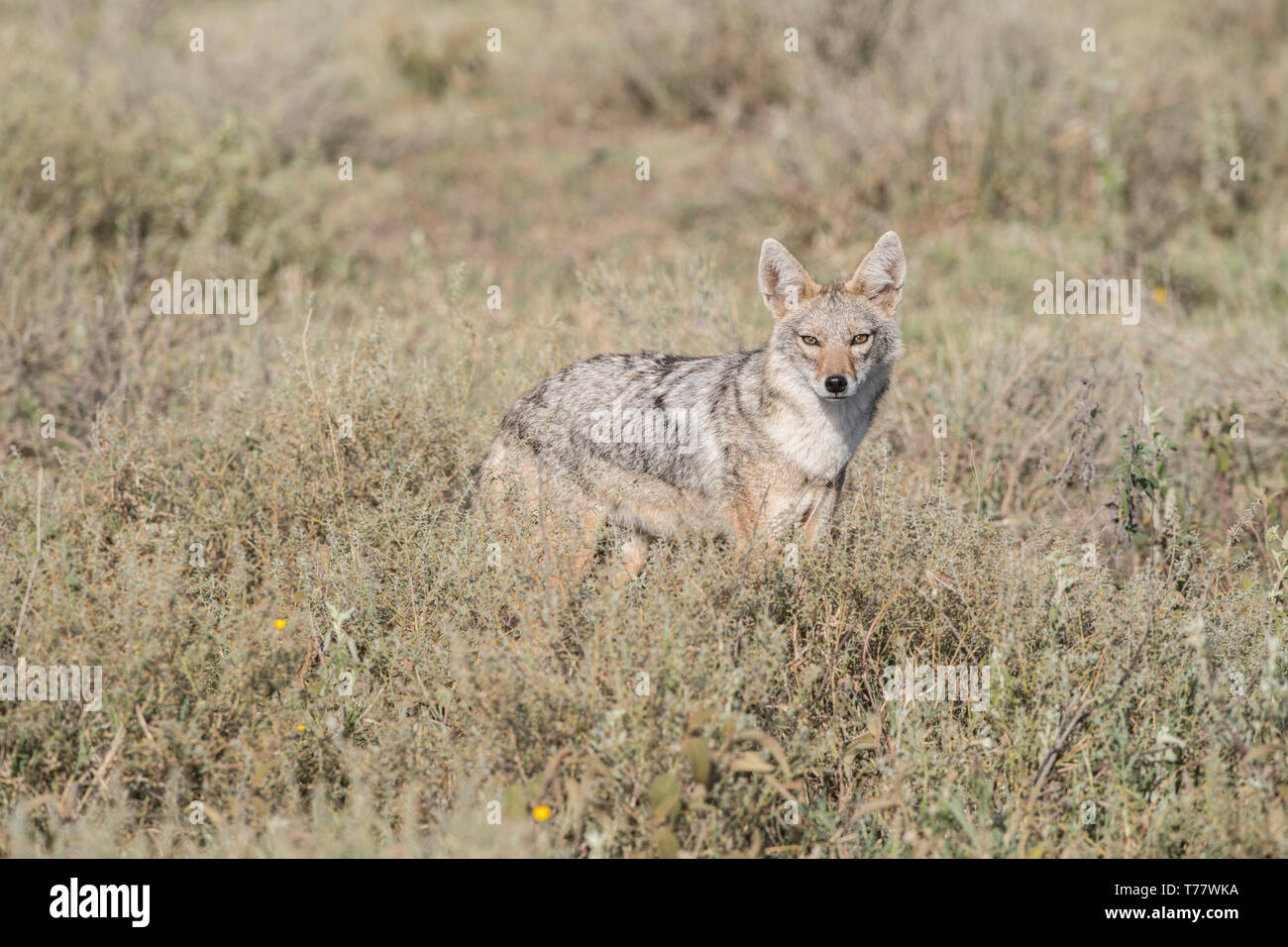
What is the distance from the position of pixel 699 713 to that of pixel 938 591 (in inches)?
58.6

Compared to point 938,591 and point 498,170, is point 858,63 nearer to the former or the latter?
point 498,170

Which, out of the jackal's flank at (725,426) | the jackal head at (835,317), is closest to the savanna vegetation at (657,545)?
the jackal's flank at (725,426)

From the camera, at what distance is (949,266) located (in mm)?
9727

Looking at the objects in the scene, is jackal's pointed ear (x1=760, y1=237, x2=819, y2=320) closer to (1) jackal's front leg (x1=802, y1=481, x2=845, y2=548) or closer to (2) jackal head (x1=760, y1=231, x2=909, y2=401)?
(2) jackal head (x1=760, y1=231, x2=909, y2=401)

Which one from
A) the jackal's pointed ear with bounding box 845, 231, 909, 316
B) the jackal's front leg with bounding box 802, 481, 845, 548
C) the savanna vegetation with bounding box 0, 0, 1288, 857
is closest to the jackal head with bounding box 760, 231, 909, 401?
the jackal's pointed ear with bounding box 845, 231, 909, 316

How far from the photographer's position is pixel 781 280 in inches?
199

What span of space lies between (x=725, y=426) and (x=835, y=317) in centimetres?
67

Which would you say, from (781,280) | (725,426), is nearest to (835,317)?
(781,280)

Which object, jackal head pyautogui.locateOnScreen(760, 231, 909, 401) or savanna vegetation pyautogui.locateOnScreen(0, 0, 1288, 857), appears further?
jackal head pyautogui.locateOnScreen(760, 231, 909, 401)

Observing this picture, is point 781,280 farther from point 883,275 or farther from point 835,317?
point 883,275

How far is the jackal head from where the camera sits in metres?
4.64

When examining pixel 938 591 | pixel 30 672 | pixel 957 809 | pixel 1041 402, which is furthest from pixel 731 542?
pixel 1041 402

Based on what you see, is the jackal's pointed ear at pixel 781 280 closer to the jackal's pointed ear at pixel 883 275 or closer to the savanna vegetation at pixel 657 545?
the jackal's pointed ear at pixel 883 275

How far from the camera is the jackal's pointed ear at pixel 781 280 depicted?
4984mm
